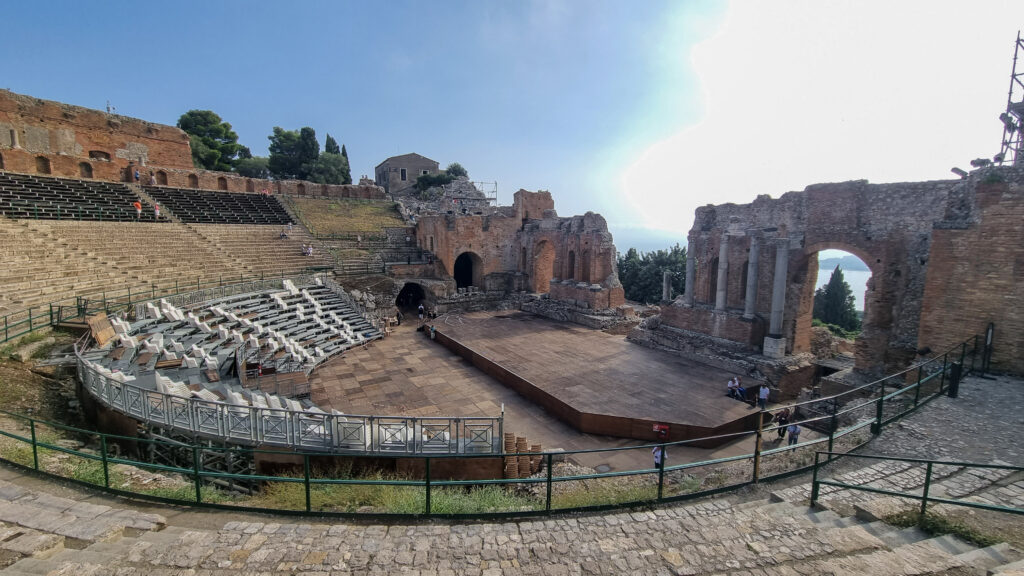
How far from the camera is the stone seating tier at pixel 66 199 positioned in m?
18.2

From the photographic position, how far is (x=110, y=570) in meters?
3.82

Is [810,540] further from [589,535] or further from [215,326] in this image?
[215,326]

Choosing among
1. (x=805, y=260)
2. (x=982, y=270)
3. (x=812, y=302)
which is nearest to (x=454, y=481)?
(x=982, y=270)

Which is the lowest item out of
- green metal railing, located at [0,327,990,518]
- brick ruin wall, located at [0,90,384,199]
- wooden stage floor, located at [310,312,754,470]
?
wooden stage floor, located at [310,312,754,470]

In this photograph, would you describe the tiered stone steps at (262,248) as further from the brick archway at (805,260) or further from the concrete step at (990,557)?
the concrete step at (990,557)

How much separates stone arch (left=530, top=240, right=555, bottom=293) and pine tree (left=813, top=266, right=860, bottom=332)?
55.3ft

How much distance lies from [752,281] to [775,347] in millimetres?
2264

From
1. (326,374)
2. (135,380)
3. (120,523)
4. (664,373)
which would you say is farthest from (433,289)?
(120,523)

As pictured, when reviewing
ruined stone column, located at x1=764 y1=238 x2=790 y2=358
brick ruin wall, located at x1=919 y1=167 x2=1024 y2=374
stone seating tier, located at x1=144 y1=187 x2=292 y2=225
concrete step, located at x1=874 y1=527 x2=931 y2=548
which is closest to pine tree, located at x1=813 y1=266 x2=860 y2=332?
ruined stone column, located at x1=764 y1=238 x2=790 y2=358

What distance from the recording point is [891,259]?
11875 millimetres

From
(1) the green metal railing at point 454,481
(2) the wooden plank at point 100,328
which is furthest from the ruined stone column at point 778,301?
(2) the wooden plank at point 100,328

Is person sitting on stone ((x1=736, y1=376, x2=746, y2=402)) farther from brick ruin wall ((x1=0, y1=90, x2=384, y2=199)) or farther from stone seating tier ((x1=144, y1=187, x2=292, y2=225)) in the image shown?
brick ruin wall ((x1=0, y1=90, x2=384, y2=199))

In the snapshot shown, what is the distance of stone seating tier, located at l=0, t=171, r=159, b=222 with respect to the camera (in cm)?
1823

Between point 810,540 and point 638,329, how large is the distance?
13.4 metres
